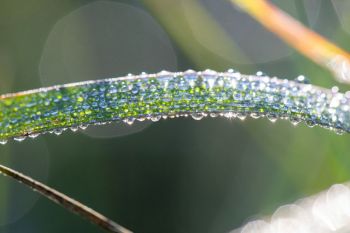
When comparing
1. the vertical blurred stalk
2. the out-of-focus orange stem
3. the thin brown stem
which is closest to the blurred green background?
the vertical blurred stalk

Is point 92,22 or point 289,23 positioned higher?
point 92,22

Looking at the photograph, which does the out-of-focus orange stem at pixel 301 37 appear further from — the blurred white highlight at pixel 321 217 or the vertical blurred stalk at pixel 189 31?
the vertical blurred stalk at pixel 189 31

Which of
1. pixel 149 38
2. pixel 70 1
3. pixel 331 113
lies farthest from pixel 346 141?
pixel 149 38

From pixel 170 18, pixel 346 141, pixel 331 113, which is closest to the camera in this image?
pixel 331 113

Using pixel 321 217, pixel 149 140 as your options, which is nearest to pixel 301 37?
pixel 321 217

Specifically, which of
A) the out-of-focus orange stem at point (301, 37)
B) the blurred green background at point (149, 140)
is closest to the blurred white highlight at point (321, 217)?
the out-of-focus orange stem at point (301, 37)

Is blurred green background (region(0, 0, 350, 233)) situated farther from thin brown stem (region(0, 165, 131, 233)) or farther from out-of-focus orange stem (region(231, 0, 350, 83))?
thin brown stem (region(0, 165, 131, 233))

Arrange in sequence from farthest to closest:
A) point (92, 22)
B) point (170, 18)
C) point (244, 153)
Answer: point (92, 22) → point (244, 153) → point (170, 18)

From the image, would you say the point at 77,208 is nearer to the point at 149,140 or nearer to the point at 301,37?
the point at 301,37

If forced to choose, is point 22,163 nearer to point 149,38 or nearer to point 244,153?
point 244,153
